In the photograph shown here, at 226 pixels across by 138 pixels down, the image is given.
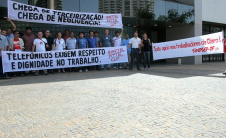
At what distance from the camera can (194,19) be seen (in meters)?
18.3

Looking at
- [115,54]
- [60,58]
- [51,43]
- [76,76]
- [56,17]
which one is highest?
[56,17]

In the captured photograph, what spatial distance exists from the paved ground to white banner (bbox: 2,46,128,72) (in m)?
2.96

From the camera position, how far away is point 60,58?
1073 centimetres

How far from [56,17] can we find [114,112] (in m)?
7.92

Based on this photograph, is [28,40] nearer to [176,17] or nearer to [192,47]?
[192,47]

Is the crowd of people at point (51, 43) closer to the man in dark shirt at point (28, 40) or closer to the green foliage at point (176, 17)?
the man in dark shirt at point (28, 40)

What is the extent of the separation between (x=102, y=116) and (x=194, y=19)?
1647 centimetres

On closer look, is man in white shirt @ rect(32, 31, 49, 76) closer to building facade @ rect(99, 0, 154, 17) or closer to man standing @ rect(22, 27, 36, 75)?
man standing @ rect(22, 27, 36, 75)

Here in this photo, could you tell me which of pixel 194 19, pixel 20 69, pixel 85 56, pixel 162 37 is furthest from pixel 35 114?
pixel 162 37

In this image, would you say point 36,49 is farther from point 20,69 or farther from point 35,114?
point 35,114

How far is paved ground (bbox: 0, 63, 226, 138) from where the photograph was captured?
11.7 ft

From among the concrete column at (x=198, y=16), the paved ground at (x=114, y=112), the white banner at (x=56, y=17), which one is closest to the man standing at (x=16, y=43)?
the white banner at (x=56, y=17)

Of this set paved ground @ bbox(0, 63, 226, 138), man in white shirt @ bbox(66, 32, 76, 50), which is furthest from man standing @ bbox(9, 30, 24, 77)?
paved ground @ bbox(0, 63, 226, 138)

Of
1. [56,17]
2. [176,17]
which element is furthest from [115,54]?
[176,17]
